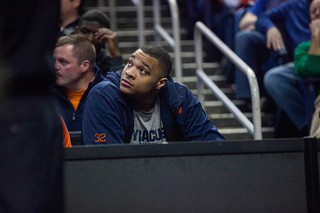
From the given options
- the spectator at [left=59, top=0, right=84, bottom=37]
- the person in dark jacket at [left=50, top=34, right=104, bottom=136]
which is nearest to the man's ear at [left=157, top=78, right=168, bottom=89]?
the person in dark jacket at [left=50, top=34, right=104, bottom=136]

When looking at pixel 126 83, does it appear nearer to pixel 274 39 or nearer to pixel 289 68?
pixel 289 68

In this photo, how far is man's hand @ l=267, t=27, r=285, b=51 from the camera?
16.6ft

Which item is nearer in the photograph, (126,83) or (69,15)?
(126,83)

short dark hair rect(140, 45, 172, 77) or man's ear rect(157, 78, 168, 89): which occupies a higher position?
short dark hair rect(140, 45, 172, 77)

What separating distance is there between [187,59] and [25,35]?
220 inches

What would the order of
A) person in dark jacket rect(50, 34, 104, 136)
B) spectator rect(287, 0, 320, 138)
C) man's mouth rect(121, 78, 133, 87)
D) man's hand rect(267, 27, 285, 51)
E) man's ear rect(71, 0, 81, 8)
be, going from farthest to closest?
man's hand rect(267, 27, 285, 51), man's ear rect(71, 0, 81, 8), spectator rect(287, 0, 320, 138), person in dark jacket rect(50, 34, 104, 136), man's mouth rect(121, 78, 133, 87)

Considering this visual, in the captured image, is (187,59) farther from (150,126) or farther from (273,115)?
(150,126)

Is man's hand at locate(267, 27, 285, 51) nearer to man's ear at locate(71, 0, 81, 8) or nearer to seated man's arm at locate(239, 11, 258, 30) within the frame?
seated man's arm at locate(239, 11, 258, 30)

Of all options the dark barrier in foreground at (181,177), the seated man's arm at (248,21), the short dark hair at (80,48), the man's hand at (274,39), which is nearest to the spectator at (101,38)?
the short dark hair at (80,48)

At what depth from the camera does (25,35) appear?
127 centimetres

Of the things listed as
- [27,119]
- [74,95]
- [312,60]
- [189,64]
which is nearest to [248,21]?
[189,64]

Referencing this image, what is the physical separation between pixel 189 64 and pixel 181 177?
4.44 metres

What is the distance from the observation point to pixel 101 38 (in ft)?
14.6

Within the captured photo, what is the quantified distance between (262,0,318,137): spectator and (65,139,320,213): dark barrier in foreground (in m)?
2.42
